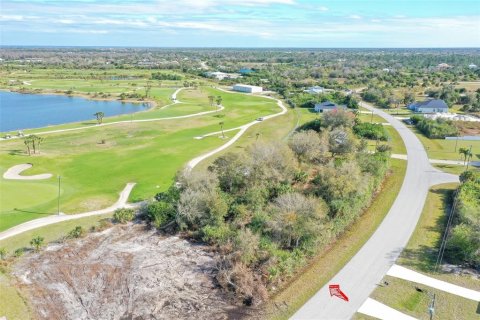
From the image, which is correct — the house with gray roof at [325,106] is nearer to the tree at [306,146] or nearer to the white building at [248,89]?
the white building at [248,89]

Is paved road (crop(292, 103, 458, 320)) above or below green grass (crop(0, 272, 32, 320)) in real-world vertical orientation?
above

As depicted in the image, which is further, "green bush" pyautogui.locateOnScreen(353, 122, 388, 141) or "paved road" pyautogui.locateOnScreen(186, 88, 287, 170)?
"green bush" pyautogui.locateOnScreen(353, 122, 388, 141)

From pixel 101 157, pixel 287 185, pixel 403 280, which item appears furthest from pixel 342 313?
pixel 101 157

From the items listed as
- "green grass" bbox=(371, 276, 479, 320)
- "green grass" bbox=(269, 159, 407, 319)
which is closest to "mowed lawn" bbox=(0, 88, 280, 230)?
"green grass" bbox=(269, 159, 407, 319)

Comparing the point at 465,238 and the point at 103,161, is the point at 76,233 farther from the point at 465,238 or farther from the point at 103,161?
the point at 465,238

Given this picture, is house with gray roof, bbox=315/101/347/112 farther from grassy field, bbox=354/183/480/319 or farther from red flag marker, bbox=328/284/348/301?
red flag marker, bbox=328/284/348/301

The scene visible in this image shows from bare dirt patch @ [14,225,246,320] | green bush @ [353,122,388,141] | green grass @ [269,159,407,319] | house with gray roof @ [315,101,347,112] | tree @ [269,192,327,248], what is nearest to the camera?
bare dirt patch @ [14,225,246,320]

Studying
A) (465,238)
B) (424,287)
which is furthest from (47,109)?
(424,287)

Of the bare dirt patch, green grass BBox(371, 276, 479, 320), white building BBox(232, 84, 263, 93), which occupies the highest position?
white building BBox(232, 84, 263, 93)
